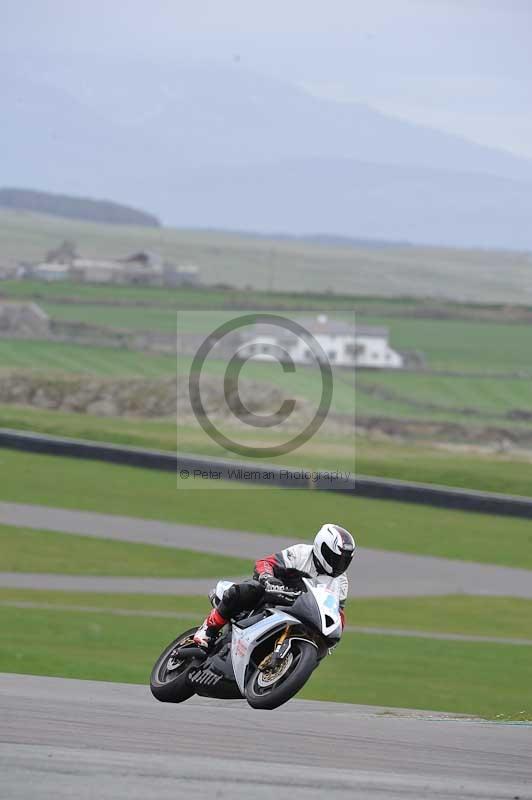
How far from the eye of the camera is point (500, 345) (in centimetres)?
10281

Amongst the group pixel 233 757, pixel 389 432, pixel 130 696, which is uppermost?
pixel 233 757

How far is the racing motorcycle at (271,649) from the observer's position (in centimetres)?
976

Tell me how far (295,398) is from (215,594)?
158 ft

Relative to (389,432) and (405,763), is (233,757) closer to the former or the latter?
(405,763)

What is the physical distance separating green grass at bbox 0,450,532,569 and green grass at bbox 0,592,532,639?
5159 millimetres

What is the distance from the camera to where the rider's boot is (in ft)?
35.2

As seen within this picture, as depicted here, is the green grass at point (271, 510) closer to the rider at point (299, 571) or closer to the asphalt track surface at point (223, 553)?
the asphalt track surface at point (223, 553)

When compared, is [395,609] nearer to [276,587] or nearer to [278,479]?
[276,587]

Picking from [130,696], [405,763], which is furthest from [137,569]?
[405,763]

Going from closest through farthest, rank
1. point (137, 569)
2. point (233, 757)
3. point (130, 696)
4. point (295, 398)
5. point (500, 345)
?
point (233, 757), point (130, 696), point (137, 569), point (295, 398), point (500, 345)

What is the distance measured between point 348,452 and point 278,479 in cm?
1021

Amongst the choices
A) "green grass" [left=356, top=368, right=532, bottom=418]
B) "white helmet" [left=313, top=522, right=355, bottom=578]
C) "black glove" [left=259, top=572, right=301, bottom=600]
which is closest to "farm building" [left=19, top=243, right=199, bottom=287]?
"green grass" [left=356, top=368, right=532, bottom=418]

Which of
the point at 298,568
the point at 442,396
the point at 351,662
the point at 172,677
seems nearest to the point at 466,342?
the point at 442,396

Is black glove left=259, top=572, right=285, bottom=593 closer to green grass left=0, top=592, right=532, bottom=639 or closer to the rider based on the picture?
the rider
